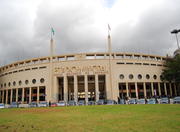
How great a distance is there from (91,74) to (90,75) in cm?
114

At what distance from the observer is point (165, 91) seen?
58.8 meters

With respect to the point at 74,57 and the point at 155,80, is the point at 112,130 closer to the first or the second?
the point at 74,57

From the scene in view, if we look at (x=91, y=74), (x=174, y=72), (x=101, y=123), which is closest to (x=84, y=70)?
(x=91, y=74)

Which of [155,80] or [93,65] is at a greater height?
[93,65]

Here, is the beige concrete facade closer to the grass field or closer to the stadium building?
the stadium building

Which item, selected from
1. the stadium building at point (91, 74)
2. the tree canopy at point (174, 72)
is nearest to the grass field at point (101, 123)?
the stadium building at point (91, 74)

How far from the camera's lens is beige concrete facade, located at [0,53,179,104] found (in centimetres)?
5247

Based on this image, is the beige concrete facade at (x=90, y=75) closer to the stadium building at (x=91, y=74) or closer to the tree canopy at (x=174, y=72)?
the stadium building at (x=91, y=74)

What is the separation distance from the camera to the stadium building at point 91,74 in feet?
172

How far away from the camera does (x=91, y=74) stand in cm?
5244

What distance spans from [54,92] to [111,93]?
17.7m

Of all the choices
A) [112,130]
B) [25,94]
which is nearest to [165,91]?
[25,94]

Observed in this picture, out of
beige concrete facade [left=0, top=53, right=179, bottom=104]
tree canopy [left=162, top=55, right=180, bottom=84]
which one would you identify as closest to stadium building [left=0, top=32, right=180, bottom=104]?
beige concrete facade [left=0, top=53, right=179, bottom=104]

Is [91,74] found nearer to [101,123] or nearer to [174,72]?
[174,72]
